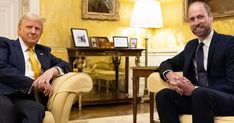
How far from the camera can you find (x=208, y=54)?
2.60 metres

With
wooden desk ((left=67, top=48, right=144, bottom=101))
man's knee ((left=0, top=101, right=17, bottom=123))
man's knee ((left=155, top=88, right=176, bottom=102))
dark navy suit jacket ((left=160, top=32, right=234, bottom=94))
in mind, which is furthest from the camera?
wooden desk ((left=67, top=48, right=144, bottom=101))

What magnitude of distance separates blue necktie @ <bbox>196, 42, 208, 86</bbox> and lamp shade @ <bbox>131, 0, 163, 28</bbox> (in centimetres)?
266

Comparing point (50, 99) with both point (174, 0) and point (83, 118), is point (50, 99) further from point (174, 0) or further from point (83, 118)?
point (174, 0)

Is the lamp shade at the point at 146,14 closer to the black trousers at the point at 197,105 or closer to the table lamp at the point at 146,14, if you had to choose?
the table lamp at the point at 146,14

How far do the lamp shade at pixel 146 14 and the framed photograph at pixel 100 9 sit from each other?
0.51 m

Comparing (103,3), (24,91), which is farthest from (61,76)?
(103,3)

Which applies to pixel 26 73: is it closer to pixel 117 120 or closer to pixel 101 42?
pixel 117 120

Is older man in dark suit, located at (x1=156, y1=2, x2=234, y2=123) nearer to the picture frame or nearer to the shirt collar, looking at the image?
the shirt collar

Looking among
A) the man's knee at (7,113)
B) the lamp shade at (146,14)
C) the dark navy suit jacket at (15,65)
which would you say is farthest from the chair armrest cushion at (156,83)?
the lamp shade at (146,14)

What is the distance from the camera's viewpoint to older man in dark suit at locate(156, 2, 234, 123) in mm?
2264

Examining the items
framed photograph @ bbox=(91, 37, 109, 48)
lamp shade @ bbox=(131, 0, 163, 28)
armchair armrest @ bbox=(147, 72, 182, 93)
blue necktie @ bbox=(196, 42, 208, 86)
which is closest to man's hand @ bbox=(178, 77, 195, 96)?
blue necktie @ bbox=(196, 42, 208, 86)

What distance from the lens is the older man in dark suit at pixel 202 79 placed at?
226cm

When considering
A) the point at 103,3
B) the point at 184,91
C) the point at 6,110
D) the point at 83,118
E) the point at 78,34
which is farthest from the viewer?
the point at 103,3

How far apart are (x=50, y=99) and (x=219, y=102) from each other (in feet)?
4.04
